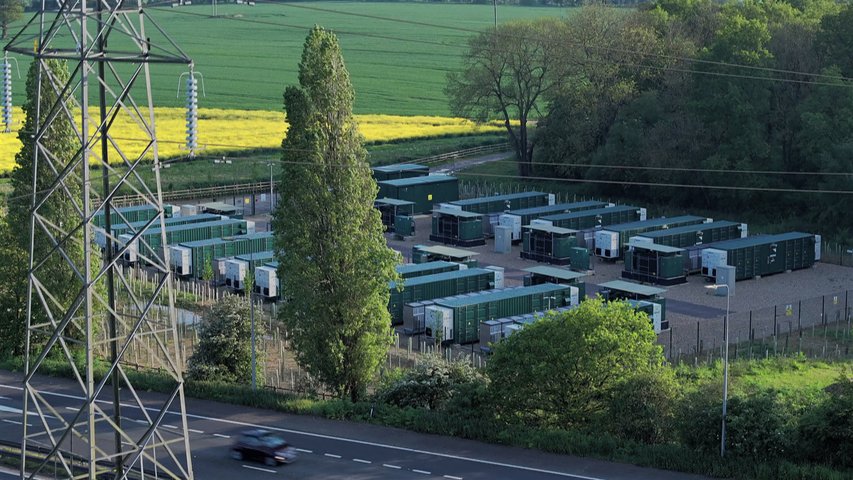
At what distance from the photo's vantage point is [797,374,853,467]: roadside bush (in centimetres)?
3256

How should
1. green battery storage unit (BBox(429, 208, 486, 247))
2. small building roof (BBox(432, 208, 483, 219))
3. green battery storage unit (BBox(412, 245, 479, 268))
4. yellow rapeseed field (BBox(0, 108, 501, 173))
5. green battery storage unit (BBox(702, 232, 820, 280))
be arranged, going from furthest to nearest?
yellow rapeseed field (BBox(0, 108, 501, 173)) < green battery storage unit (BBox(429, 208, 486, 247)) < small building roof (BBox(432, 208, 483, 219)) < green battery storage unit (BBox(412, 245, 479, 268)) < green battery storage unit (BBox(702, 232, 820, 280))

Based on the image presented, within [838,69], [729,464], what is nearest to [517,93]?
[838,69]

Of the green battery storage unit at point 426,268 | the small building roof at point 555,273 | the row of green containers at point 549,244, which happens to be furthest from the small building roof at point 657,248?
the green battery storage unit at point 426,268

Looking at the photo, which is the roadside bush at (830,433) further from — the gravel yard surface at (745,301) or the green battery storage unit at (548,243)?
the green battery storage unit at (548,243)

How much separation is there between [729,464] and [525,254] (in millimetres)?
37553

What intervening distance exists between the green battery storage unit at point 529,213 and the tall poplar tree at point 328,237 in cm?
3271

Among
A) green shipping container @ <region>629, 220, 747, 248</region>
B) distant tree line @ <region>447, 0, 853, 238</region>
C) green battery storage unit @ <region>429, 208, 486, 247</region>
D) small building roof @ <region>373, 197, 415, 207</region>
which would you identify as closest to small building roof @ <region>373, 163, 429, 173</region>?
distant tree line @ <region>447, 0, 853, 238</region>

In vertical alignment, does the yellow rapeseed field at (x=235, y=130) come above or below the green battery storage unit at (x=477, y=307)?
above

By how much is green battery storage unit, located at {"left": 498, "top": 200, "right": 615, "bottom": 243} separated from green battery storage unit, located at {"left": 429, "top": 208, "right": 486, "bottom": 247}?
1.59 metres

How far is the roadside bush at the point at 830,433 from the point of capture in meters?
32.6

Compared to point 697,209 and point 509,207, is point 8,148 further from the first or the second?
point 697,209

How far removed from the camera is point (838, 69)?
7750 centimetres

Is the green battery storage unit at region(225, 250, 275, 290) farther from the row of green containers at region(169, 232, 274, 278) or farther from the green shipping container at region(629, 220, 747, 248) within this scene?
the green shipping container at region(629, 220, 747, 248)

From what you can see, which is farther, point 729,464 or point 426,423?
point 426,423
